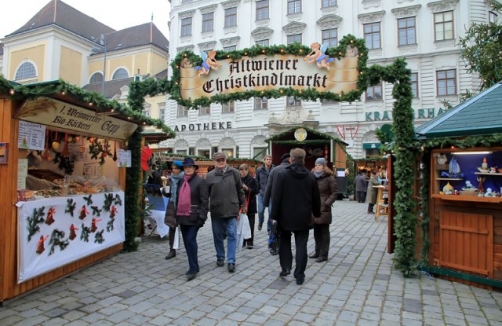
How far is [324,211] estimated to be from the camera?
250 inches

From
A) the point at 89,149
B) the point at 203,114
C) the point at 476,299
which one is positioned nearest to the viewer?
the point at 476,299

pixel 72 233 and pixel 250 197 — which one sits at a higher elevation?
pixel 250 197

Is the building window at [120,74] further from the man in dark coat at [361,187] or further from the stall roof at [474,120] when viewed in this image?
the stall roof at [474,120]

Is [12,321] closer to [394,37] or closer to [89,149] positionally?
[89,149]

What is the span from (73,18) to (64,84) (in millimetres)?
53934

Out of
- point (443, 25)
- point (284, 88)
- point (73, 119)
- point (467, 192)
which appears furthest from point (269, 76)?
point (443, 25)

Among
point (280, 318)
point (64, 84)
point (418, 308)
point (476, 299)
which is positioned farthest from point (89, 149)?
point (476, 299)

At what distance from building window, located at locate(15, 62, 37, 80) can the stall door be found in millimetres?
51742

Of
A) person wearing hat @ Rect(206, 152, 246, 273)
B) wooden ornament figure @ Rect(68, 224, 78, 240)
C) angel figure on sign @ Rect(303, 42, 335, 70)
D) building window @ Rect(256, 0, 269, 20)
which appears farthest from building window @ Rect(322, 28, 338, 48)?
wooden ornament figure @ Rect(68, 224, 78, 240)

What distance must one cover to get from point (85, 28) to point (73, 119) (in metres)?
52.8

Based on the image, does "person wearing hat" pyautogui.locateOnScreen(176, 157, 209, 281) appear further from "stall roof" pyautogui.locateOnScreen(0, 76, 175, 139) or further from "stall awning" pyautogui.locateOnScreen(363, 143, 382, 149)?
"stall awning" pyautogui.locateOnScreen(363, 143, 382, 149)

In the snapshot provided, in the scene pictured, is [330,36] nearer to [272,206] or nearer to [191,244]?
[272,206]

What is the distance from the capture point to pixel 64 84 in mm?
4465

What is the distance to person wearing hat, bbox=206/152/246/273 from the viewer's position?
5863 millimetres
